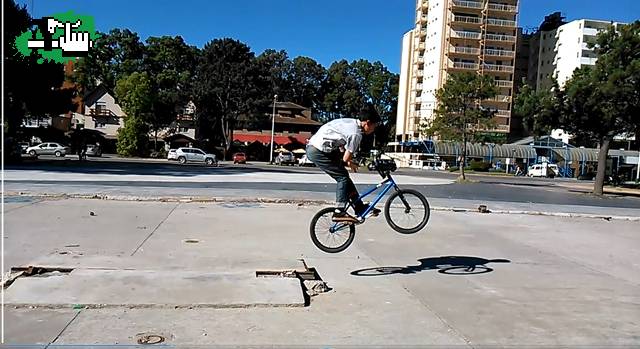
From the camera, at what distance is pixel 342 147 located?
7.37 metres

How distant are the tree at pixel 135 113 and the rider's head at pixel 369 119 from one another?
59665mm

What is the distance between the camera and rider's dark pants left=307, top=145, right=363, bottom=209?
7.44 meters

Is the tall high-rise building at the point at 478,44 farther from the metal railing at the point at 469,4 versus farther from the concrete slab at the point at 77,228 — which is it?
the concrete slab at the point at 77,228

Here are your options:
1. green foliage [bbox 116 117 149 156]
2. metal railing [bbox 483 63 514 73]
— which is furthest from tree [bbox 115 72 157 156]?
metal railing [bbox 483 63 514 73]

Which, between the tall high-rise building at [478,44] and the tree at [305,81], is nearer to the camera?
the tall high-rise building at [478,44]

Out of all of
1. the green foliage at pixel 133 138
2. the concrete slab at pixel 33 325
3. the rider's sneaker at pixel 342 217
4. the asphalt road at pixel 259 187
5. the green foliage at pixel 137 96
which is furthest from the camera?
the green foliage at pixel 133 138

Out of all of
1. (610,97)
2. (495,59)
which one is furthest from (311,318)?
(495,59)

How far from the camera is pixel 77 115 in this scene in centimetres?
8475

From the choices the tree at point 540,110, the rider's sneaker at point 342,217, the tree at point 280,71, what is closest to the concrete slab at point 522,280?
the rider's sneaker at point 342,217

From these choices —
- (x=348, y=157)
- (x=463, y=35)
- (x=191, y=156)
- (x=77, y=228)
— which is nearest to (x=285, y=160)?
(x=191, y=156)

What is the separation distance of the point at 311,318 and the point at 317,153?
2.75 metres

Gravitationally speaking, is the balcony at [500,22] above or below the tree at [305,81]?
above

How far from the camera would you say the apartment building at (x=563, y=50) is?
282 ft

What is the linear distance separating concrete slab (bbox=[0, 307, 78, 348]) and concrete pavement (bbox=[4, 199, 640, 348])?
0.06 ft
